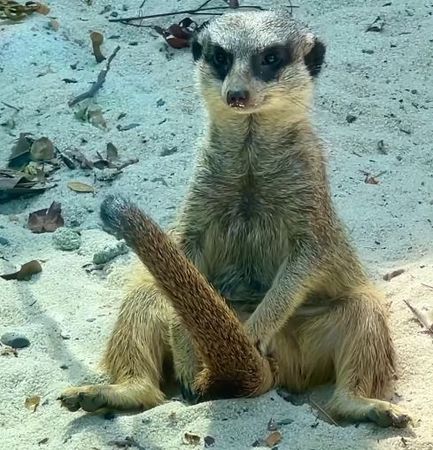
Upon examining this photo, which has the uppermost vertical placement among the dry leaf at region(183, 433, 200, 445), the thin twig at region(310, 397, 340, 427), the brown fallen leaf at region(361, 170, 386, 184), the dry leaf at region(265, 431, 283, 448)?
the dry leaf at region(265, 431, 283, 448)

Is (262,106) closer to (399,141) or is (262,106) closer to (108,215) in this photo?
(108,215)

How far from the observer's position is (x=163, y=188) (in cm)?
413

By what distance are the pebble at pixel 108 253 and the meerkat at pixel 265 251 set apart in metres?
0.54

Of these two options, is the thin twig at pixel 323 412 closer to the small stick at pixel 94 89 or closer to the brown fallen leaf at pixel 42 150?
the brown fallen leaf at pixel 42 150

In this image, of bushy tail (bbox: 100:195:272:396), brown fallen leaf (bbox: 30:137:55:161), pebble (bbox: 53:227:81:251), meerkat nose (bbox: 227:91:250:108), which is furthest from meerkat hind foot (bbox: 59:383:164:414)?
brown fallen leaf (bbox: 30:137:55:161)

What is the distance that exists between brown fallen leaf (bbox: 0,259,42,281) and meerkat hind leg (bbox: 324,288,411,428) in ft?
3.57

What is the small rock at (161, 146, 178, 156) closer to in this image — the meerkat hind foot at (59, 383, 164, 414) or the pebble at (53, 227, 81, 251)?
the pebble at (53, 227, 81, 251)

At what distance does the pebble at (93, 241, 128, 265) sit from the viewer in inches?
146

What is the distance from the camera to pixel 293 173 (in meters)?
3.07

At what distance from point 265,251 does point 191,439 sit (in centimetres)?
64

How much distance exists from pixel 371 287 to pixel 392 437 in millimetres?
667

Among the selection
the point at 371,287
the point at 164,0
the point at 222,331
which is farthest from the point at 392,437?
the point at 164,0

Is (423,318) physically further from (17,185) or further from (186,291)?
(17,185)

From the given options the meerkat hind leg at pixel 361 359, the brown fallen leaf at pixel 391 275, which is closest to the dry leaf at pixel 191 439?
the meerkat hind leg at pixel 361 359
